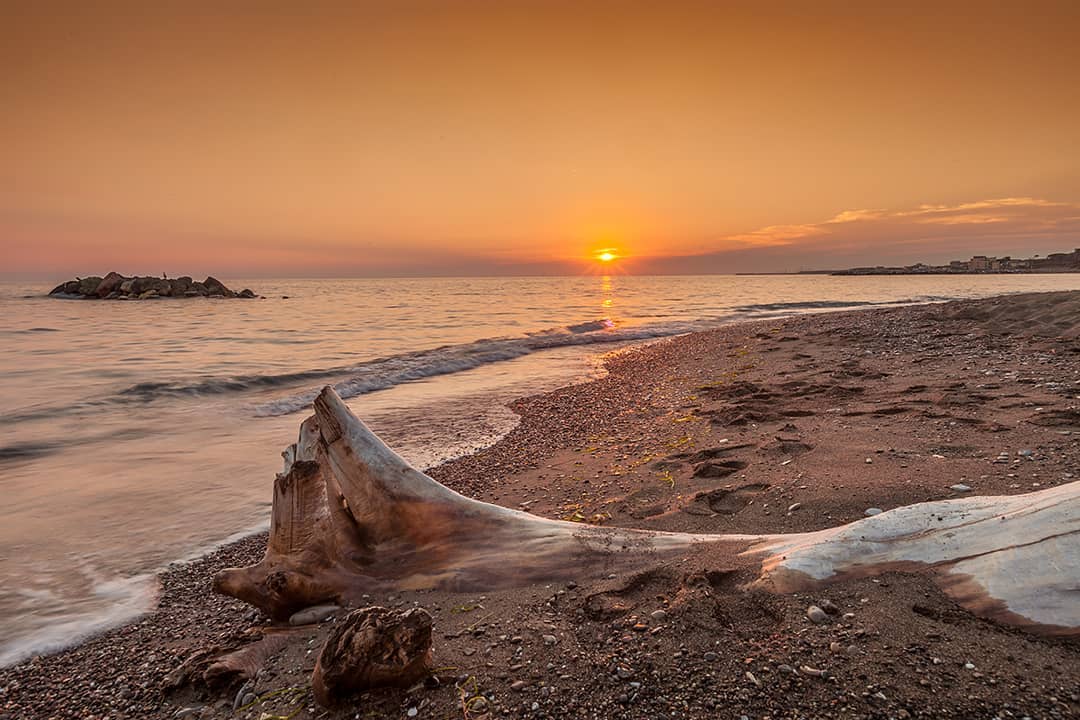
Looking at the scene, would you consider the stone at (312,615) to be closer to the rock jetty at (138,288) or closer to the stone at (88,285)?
the rock jetty at (138,288)

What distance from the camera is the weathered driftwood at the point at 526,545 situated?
7.38 ft

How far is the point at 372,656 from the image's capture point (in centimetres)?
226

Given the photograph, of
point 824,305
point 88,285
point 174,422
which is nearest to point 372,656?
point 174,422

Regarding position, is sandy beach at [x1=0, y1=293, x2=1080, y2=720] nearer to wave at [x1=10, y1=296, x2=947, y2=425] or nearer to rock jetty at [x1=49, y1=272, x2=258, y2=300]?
wave at [x1=10, y1=296, x2=947, y2=425]

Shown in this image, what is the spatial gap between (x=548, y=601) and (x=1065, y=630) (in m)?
2.01

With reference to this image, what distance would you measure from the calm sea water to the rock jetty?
3163cm

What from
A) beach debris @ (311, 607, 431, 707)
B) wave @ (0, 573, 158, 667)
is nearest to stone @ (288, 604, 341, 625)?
beach debris @ (311, 607, 431, 707)

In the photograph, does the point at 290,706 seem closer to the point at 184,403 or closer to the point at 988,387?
the point at 988,387

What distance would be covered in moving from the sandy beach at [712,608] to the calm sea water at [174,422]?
0.67m

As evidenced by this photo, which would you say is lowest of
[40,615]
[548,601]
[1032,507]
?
[40,615]

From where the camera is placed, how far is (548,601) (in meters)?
2.85

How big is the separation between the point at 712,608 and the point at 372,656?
4.80ft

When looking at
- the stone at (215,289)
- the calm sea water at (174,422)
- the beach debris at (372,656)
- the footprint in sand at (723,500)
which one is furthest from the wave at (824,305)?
the stone at (215,289)

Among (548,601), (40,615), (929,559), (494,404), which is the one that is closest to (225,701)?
(548,601)
